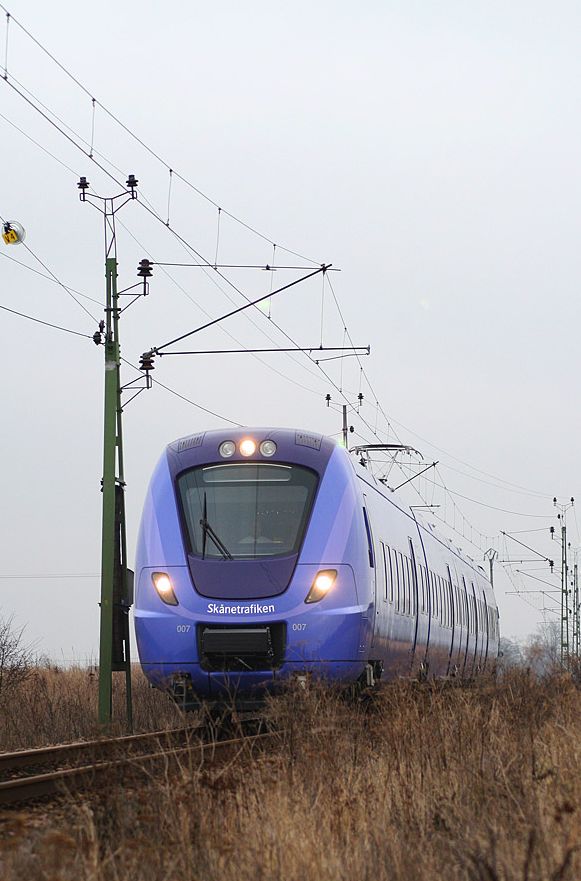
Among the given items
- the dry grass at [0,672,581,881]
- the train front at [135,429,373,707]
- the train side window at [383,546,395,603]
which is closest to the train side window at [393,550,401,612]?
the train side window at [383,546,395,603]

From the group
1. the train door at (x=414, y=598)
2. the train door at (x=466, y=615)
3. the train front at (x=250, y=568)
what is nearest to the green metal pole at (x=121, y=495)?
the train door at (x=414, y=598)

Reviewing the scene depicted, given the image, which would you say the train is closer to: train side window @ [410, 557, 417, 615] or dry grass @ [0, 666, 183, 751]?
dry grass @ [0, 666, 183, 751]

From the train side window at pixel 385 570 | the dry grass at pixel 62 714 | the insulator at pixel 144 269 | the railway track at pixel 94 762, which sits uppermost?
the insulator at pixel 144 269

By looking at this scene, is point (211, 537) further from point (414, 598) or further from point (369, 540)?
point (414, 598)

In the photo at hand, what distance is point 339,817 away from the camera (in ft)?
25.4

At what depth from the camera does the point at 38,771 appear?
12.8 metres

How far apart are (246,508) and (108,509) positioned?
7.39 meters

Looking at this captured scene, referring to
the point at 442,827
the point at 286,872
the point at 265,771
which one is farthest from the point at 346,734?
the point at 286,872

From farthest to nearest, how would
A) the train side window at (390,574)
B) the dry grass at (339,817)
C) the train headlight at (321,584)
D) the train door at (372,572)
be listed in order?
the train side window at (390,574), the train door at (372,572), the train headlight at (321,584), the dry grass at (339,817)

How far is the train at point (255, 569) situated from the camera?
14.6 meters

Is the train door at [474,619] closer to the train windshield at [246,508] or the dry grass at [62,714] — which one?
the dry grass at [62,714]

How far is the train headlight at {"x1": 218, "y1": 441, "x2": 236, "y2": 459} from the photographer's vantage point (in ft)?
51.6

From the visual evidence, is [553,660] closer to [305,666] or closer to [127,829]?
[305,666]

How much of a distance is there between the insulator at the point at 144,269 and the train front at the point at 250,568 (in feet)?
27.2
